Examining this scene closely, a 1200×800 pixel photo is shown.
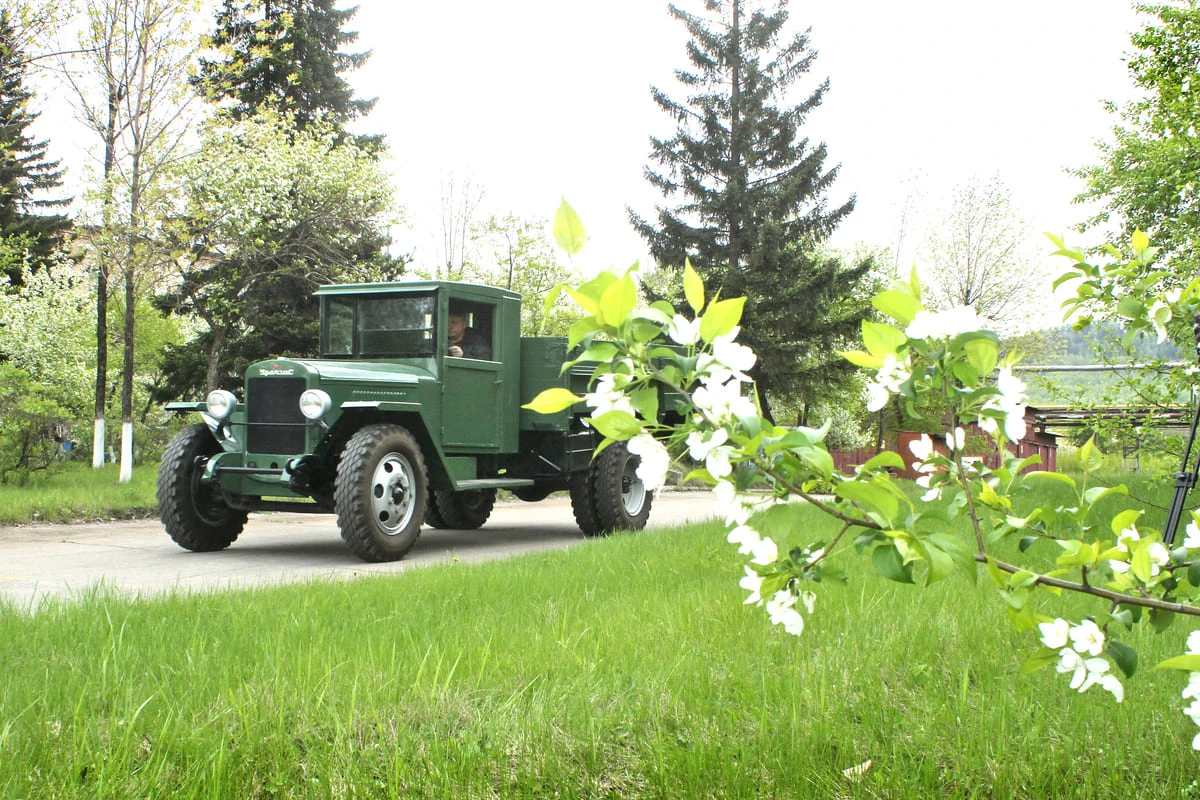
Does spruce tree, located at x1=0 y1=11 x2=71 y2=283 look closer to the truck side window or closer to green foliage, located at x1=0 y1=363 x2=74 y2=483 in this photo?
green foliage, located at x1=0 y1=363 x2=74 y2=483

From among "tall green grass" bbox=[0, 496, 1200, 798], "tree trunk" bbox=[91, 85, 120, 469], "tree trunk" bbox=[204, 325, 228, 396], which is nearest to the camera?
Result: "tall green grass" bbox=[0, 496, 1200, 798]

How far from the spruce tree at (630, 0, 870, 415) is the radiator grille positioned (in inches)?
755

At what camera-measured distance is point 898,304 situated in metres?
1.53

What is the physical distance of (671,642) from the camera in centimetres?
339

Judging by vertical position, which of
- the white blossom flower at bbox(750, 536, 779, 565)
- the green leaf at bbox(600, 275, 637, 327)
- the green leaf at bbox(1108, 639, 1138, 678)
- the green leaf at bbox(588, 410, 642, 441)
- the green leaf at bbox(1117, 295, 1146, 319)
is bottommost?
the green leaf at bbox(1108, 639, 1138, 678)

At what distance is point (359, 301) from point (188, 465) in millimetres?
1977

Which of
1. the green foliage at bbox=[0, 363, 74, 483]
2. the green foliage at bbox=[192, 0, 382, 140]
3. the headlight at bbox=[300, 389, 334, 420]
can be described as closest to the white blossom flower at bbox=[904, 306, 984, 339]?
the headlight at bbox=[300, 389, 334, 420]

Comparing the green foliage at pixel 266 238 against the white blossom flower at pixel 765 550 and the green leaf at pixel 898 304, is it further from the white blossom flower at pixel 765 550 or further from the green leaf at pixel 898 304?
the green leaf at pixel 898 304

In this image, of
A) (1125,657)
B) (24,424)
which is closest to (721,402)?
(1125,657)

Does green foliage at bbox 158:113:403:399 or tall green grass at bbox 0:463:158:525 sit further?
green foliage at bbox 158:113:403:399

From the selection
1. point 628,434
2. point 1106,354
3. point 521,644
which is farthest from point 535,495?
point 628,434

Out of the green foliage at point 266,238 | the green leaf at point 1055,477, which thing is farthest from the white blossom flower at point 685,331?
the green foliage at point 266,238

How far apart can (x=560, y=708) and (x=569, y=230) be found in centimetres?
159

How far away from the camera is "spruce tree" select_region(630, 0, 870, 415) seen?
26.0 meters
